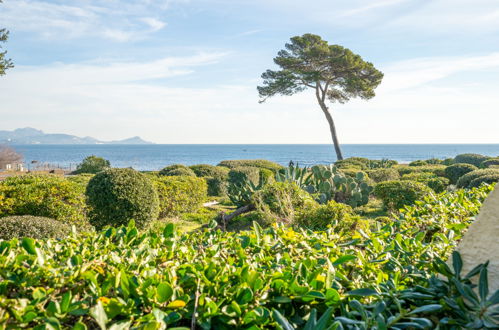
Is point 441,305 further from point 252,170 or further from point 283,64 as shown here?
point 283,64

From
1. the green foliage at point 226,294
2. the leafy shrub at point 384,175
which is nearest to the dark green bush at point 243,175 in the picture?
the leafy shrub at point 384,175

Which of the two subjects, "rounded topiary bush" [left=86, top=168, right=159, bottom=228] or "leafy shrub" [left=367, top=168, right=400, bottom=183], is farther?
"leafy shrub" [left=367, top=168, right=400, bottom=183]

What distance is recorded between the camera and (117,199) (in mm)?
8492

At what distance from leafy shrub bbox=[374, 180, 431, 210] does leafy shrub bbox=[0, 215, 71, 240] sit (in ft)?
27.0

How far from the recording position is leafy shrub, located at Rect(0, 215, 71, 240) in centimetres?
612

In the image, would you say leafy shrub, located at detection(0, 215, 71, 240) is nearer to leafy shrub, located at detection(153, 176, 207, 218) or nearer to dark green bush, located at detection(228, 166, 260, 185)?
leafy shrub, located at detection(153, 176, 207, 218)

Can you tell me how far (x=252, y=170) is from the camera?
15.4 meters

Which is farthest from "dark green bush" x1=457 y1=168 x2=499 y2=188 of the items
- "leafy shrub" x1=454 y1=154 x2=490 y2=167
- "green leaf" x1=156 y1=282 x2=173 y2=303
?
"green leaf" x1=156 y1=282 x2=173 y2=303

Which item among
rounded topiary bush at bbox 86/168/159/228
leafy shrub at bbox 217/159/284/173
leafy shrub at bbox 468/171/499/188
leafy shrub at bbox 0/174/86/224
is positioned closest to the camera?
leafy shrub at bbox 0/174/86/224

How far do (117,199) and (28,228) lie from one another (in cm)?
238

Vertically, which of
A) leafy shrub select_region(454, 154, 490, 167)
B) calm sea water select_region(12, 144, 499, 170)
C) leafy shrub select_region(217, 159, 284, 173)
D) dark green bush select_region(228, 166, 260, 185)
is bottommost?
calm sea water select_region(12, 144, 499, 170)

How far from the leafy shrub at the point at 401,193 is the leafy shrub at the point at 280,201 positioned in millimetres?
2531

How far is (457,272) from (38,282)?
175 cm

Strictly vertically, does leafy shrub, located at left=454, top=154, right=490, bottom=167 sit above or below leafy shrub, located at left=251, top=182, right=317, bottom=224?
above
